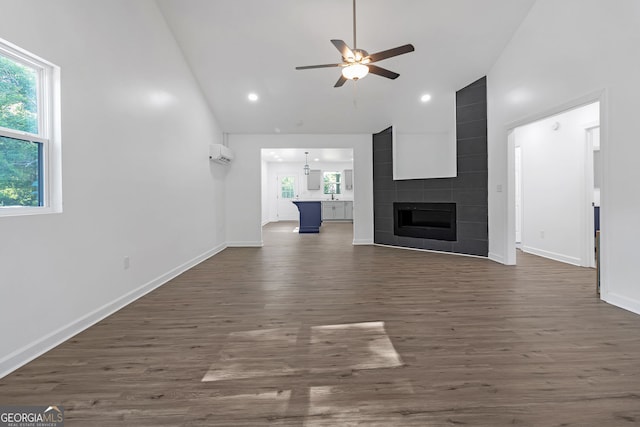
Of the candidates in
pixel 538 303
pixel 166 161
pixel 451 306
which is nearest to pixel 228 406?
pixel 451 306

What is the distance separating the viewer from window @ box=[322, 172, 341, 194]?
48.8ft

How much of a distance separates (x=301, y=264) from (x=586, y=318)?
11.9 feet

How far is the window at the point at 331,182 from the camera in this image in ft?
48.8

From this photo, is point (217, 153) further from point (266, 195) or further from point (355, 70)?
point (266, 195)

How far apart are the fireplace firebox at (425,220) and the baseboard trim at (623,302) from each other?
3.02 m

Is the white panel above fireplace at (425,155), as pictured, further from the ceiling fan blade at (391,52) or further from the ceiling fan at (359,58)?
the ceiling fan blade at (391,52)

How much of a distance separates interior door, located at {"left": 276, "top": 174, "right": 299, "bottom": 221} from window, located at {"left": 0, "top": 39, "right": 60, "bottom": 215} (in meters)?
12.4

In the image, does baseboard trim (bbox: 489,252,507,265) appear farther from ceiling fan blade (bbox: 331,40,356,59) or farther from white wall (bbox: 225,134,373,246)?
ceiling fan blade (bbox: 331,40,356,59)

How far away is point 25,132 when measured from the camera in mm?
2307

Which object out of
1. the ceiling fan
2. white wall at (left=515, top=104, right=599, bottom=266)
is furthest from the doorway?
the ceiling fan

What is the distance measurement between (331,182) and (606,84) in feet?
39.1

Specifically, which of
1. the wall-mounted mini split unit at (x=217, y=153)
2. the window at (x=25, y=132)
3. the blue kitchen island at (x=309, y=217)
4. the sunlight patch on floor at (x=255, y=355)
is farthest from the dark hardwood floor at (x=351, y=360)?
the blue kitchen island at (x=309, y=217)

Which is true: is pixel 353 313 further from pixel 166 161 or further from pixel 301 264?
pixel 166 161

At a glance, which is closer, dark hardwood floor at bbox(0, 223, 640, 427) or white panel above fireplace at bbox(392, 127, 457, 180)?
dark hardwood floor at bbox(0, 223, 640, 427)
